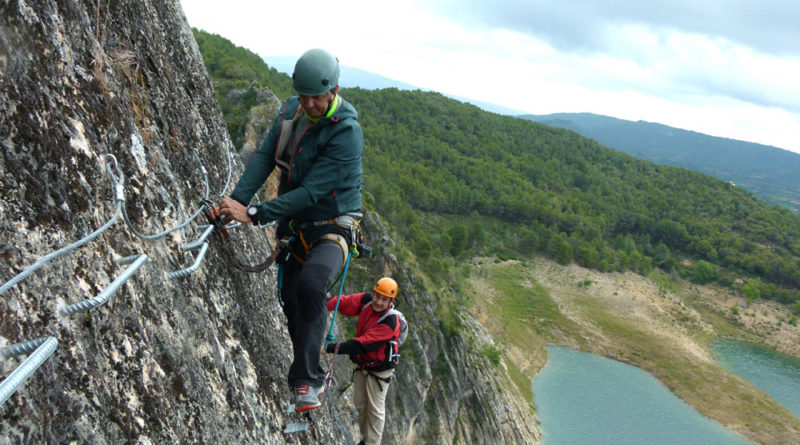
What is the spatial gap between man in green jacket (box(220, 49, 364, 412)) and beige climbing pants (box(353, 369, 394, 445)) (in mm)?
1926

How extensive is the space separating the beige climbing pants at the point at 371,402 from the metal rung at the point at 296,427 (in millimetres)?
1434

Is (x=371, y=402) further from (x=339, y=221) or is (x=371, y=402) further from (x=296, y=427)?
(x=339, y=221)

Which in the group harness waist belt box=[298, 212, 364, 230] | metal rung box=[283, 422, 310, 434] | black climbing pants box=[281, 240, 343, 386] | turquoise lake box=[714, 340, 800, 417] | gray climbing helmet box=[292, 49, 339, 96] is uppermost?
gray climbing helmet box=[292, 49, 339, 96]

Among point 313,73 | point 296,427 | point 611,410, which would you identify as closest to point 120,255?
point 313,73

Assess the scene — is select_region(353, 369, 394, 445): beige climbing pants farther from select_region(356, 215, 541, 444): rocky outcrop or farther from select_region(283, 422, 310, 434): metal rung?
select_region(356, 215, 541, 444): rocky outcrop

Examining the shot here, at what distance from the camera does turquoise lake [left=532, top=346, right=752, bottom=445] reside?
3731cm

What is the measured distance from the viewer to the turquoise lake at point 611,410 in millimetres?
37312

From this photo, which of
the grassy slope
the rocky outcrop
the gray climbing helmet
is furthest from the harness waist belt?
the grassy slope

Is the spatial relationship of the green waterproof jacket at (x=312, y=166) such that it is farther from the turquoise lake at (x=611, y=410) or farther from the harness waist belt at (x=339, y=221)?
the turquoise lake at (x=611, y=410)

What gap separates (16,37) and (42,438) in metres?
1.92

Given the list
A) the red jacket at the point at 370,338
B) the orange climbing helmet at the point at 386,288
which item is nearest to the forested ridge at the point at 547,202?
the red jacket at the point at 370,338

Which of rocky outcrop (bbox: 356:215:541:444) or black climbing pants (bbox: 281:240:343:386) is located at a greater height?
black climbing pants (bbox: 281:240:343:386)

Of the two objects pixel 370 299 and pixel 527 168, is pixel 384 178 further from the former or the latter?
pixel 370 299

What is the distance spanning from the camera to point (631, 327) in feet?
192
